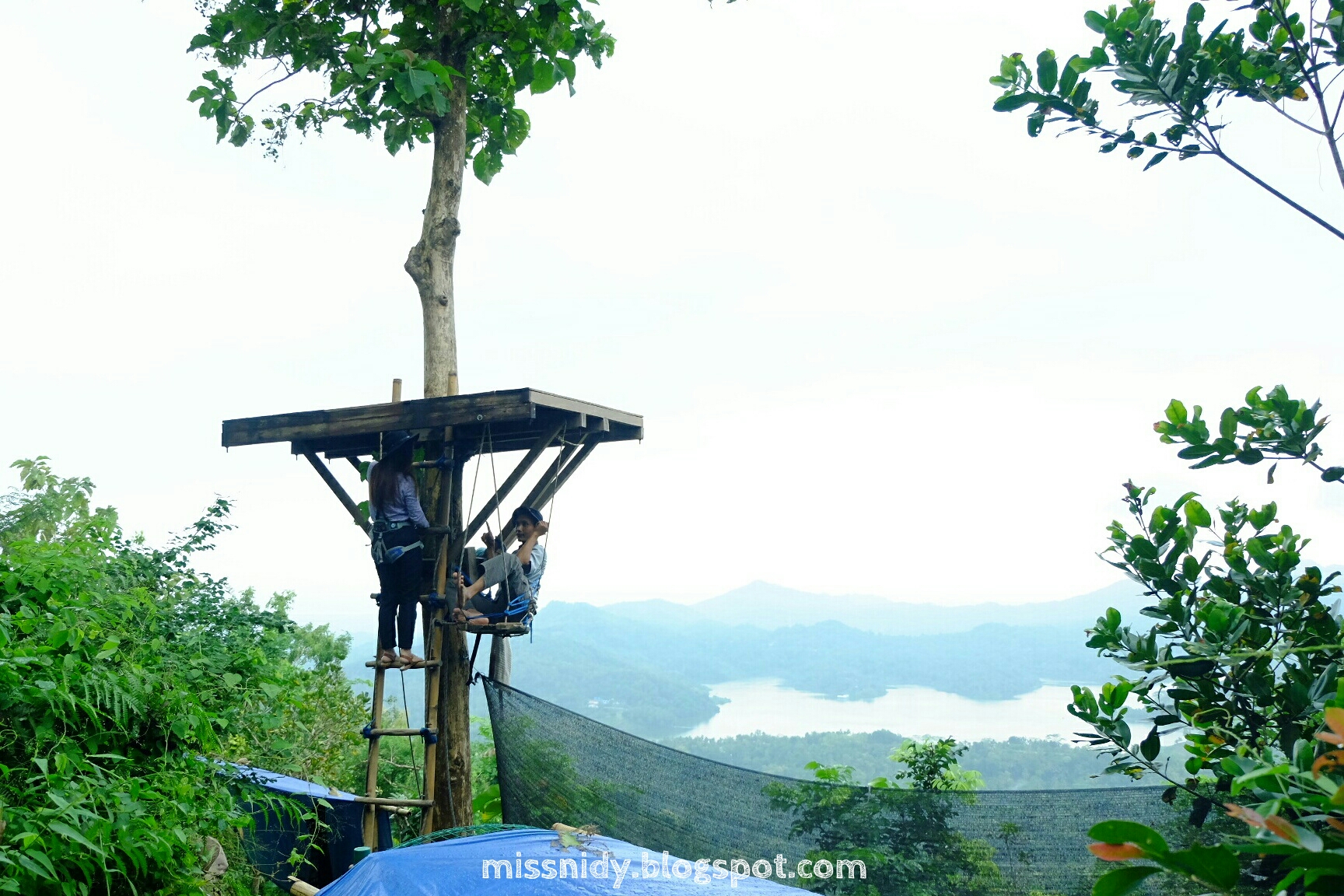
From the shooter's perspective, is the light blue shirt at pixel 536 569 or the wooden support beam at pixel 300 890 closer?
the wooden support beam at pixel 300 890

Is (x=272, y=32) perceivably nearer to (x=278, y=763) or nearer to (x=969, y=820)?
(x=278, y=763)

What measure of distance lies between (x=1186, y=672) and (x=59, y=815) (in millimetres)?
2571

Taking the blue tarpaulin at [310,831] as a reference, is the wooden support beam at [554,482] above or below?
above

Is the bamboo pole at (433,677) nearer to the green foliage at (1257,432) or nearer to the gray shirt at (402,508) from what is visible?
the gray shirt at (402,508)

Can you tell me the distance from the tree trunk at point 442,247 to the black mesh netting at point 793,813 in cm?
181

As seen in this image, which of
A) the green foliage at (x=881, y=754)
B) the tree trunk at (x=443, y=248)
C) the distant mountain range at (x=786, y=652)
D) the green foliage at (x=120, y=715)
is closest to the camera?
the green foliage at (x=120, y=715)

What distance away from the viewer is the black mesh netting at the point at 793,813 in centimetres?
324

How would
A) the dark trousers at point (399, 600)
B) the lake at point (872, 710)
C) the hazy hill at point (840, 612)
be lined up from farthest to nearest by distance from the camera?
the hazy hill at point (840, 612)
the lake at point (872, 710)
the dark trousers at point (399, 600)

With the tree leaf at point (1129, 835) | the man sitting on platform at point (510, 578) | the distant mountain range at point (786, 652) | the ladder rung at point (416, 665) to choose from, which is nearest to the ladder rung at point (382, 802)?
the ladder rung at point (416, 665)

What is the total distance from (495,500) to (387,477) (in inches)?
A: 18.9

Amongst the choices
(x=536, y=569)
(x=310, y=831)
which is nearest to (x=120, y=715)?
(x=536, y=569)

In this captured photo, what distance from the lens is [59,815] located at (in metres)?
2.59

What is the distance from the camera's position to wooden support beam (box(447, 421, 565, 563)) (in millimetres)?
4535

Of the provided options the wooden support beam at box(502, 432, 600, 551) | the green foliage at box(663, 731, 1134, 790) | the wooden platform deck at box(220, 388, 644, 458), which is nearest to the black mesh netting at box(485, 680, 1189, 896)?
the wooden support beam at box(502, 432, 600, 551)
